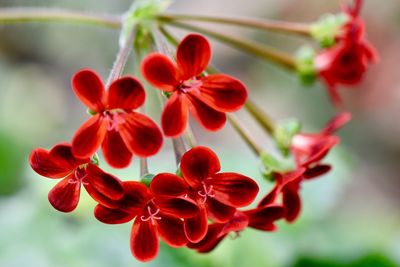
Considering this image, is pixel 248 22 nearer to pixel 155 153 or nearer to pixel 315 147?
pixel 315 147

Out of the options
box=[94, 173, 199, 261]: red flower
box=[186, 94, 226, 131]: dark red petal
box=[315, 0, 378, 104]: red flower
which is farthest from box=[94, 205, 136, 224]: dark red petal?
box=[315, 0, 378, 104]: red flower

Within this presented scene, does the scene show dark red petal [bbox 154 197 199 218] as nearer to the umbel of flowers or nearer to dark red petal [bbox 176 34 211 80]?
the umbel of flowers

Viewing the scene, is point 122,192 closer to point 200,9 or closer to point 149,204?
point 149,204

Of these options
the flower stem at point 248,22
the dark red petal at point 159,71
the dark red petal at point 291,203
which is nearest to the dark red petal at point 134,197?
the dark red petal at point 159,71

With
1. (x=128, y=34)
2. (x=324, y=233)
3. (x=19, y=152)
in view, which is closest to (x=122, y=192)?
(x=128, y=34)

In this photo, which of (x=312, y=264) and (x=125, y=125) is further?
(x=312, y=264)

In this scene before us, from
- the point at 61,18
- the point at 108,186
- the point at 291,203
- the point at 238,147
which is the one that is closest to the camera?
the point at 108,186

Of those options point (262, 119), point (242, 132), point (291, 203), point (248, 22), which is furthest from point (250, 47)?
point (291, 203)
